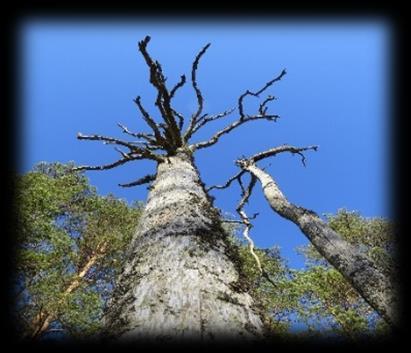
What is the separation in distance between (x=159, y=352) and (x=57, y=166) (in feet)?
38.0

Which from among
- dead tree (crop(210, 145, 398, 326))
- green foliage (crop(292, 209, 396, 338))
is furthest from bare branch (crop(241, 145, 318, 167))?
green foliage (crop(292, 209, 396, 338))

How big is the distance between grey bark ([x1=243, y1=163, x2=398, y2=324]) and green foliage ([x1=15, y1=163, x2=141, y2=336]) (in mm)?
3049

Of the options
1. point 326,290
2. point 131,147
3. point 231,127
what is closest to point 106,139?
point 131,147

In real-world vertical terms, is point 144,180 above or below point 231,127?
below

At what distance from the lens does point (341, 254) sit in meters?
4.63

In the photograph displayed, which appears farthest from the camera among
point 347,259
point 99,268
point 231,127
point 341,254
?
point 99,268

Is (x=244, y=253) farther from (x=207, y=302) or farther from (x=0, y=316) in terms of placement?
(x=207, y=302)

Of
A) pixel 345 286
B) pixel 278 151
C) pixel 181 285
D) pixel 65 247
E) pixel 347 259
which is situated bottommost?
pixel 181 285

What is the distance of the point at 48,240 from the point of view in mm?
8938

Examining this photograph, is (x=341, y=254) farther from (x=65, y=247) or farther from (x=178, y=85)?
(x=65, y=247)

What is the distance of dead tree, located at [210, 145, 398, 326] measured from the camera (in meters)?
3.86

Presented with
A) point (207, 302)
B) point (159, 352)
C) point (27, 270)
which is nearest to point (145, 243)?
point (207, 302)

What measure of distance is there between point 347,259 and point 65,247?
21.6ft

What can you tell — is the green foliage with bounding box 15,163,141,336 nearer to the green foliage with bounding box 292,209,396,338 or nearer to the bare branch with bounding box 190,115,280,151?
the bare branch with bounding box 190,115,280,151
